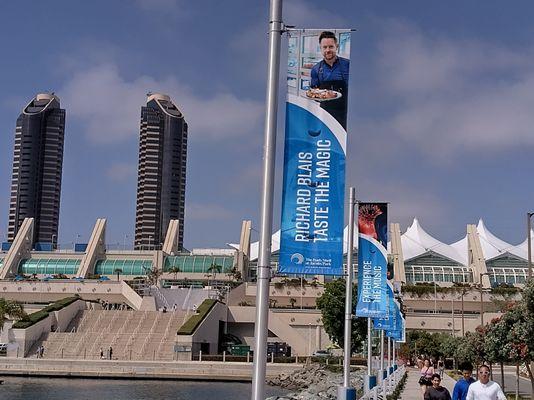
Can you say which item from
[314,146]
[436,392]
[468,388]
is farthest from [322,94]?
[436,392]

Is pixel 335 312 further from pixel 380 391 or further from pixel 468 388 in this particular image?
pixel 468 388

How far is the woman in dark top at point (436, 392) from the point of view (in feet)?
36.0

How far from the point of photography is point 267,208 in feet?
26.8

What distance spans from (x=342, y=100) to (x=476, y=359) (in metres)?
26.5

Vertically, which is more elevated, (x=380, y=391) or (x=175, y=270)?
(x=175, y=270)

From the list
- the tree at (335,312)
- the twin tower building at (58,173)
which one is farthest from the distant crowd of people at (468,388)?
the twin tower building at (58,173)

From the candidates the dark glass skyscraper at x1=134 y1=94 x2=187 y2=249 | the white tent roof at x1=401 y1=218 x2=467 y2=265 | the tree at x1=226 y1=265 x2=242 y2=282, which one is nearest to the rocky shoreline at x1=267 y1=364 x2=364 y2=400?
the tree at x1=226 y1=265 x2=242 y2=282

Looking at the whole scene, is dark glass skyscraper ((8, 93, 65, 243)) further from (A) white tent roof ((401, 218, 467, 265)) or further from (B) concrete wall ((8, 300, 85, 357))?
(B) concrete wall ((8, 300, 85, 357))

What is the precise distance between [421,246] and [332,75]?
101382 mm

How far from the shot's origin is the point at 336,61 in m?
9.11

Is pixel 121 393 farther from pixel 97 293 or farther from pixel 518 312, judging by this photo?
pixel 97 293

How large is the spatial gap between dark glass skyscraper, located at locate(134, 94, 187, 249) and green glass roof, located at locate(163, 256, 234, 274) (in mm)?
56987

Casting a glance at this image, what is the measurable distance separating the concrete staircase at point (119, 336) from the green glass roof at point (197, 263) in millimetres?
23863

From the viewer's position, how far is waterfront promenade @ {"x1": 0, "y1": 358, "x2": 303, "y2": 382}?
151ft
